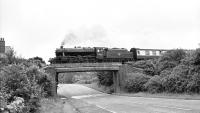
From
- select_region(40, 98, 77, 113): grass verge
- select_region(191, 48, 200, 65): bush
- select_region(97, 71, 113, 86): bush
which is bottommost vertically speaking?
select_region(97, 71, 113, 86): bush

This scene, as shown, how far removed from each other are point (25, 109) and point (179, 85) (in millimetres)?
A: 20568

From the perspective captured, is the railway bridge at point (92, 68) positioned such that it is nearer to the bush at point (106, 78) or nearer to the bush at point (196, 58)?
the bush at point (106, 78)

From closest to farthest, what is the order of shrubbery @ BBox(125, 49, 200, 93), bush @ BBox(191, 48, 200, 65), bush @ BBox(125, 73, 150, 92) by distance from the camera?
1. shrubbery @ BBox(125, 49, 200, 93)
2. bush @ BBox(191, 48, 200, 65)
3. bush @ BBox(125, 73, 150, 92)

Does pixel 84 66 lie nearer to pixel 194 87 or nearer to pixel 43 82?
pixel 43 82

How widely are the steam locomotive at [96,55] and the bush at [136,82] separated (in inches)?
298

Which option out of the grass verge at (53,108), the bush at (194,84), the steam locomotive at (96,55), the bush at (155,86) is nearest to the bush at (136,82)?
the bush at (155,86)

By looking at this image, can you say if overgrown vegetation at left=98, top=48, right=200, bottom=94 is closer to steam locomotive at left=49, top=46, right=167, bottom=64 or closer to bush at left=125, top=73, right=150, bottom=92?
bush at left=125, top=73, right=150, bottom=92

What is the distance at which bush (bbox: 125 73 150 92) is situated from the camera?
38528mm

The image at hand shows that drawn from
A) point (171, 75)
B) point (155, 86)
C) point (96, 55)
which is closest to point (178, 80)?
point (171, 75)

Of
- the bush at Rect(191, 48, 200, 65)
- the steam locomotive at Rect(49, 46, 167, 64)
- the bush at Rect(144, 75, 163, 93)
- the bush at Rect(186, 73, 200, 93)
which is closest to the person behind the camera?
the bush at Rect(186, 73, 200, 93)

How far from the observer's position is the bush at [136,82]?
38528 mm

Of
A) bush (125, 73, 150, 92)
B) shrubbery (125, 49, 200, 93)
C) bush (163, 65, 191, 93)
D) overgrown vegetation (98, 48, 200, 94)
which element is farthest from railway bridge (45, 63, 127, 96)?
bush (163, 65, 191, 93)

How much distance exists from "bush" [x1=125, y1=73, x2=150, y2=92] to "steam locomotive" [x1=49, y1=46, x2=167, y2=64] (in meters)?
7.57

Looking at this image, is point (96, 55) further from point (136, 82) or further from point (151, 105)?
point (151, 105)
